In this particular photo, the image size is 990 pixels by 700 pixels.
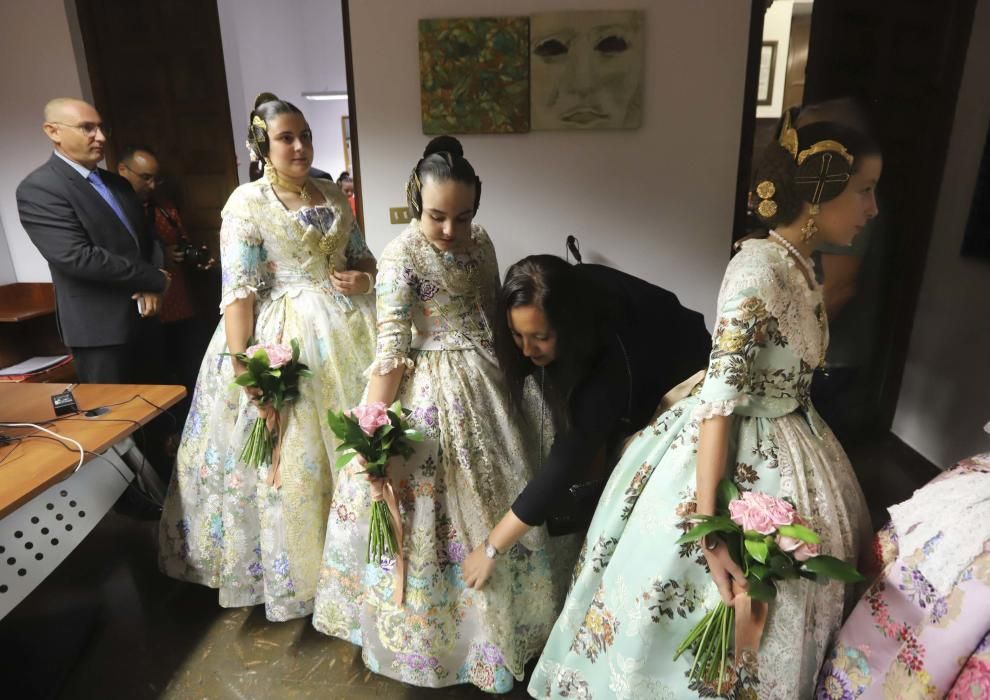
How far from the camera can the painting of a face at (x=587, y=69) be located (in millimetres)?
2367

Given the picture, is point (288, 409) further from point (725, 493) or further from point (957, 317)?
point (957, 317)

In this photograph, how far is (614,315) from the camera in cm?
123

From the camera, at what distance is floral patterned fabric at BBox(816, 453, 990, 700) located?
91 centimetres

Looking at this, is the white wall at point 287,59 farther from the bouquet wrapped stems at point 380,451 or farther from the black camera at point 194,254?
the bouquet wrapped stems at point 380,451

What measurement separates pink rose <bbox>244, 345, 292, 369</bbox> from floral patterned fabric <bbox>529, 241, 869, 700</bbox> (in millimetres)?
936

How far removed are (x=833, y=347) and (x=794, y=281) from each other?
1.48 m

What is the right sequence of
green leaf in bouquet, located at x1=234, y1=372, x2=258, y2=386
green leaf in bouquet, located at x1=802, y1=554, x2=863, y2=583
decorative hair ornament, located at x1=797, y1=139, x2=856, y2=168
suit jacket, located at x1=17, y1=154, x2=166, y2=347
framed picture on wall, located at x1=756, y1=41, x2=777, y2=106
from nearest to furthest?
green leaf in bouquet, located at x1=802, y1=554, x2=863, y2=583, decorative hair ornament, located at x1=797, y1=139, x2=856, y2=168, green leaf in bouquet, located at x1=234, y1=372, x2=258, y2=386, suit jacket, located at x1=17, y1=154, x2=166, y2=347, framed picture on wall, located at x1=756, y1=41, x2=777, y2=106

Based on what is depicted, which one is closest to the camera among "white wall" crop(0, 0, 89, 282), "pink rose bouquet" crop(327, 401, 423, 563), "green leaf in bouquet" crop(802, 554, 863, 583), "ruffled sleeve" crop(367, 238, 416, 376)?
"green leaf in bouquet" crop(802, 554, 863, 583)

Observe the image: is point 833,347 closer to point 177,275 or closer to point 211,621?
point 211,621

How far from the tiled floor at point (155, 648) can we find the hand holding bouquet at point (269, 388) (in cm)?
52

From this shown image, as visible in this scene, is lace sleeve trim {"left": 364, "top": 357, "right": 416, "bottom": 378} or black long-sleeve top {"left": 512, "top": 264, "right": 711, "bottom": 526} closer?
black long-sleeve top {"left": 512, "top": 264, "right": 711, "bottom": 526}

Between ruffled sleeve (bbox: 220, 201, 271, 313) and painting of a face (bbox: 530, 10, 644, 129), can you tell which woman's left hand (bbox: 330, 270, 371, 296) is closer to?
ruffled sleeve (bbox: 220, 201, 271, 313)

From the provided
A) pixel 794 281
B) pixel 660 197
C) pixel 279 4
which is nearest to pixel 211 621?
pixel 794 281

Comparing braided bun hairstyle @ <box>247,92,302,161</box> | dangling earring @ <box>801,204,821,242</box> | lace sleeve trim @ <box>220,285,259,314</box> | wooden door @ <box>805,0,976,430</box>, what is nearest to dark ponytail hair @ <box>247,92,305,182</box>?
braided bun hairstyle @ <box>247,92,302,161</box>
